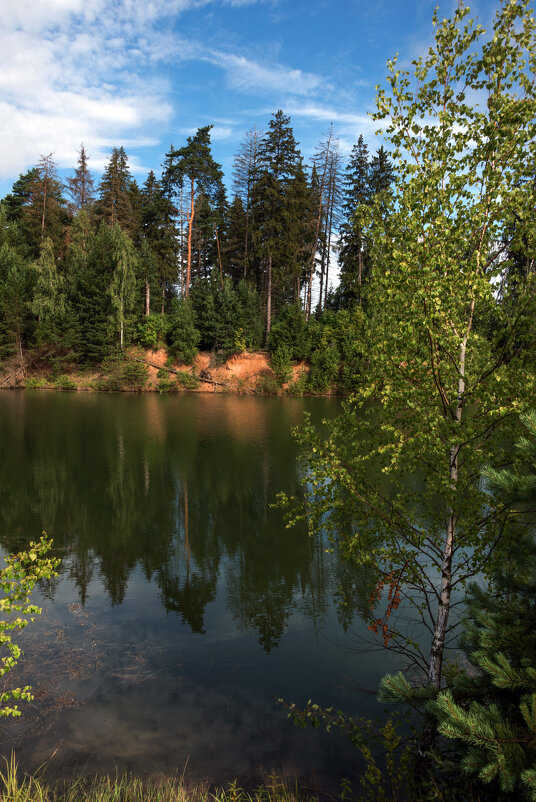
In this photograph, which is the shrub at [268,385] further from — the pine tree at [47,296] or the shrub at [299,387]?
the pine tree at [47,296]

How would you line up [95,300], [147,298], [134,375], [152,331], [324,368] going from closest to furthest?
[95,300], [134,375], [324,368], [152,331], [147,298]

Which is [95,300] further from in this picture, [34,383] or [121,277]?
[34,383]

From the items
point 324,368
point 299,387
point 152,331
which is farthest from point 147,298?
point 324,368

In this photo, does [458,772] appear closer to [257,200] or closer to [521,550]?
[521,550]

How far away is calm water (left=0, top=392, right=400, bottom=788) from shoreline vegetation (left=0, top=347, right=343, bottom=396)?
1178 inches

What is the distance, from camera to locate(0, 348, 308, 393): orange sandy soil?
5106 cm

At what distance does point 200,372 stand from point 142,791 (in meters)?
48.9

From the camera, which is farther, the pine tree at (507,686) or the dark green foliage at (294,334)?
the dark green foliage at (294,334)

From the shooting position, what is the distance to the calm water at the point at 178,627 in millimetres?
6684

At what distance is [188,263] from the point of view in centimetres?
5484

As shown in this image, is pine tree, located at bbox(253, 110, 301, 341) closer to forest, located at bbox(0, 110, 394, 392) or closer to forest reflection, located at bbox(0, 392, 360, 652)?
forest, located at bbox(0, 110, 394, 392)

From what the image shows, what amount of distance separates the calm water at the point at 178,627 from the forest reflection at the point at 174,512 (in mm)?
66

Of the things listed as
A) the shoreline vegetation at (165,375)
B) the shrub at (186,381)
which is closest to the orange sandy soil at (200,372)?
the shoreline vegetation at (165,375)

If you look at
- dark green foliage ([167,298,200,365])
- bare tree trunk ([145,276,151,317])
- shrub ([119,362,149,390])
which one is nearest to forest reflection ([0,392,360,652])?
shrub ([119,362,149,390])
